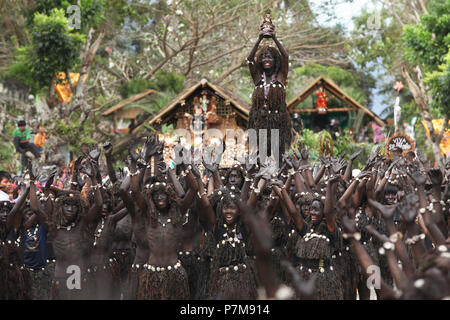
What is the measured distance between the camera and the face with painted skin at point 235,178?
19.5 ft

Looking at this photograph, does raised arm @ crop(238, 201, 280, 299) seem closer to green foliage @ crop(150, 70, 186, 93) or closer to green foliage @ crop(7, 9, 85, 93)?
green foliage @ crop(7, 9, 85, 93)

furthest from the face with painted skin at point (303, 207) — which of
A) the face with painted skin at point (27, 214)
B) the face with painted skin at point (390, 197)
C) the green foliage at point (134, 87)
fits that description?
the green foliage at point (134, 87)

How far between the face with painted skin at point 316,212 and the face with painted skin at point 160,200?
4.56 ft

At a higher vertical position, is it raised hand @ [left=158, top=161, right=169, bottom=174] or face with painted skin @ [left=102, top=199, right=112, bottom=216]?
raised hand @ [left=158, top=161, right=169, bottom=174]

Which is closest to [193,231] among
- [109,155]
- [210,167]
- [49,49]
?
[210,167]

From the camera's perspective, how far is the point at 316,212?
516cm

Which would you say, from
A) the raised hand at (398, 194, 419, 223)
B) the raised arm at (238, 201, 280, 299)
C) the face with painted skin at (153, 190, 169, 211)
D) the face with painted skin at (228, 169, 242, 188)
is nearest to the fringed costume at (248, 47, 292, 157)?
the face with painted skin at (228, 169, 242, 188)

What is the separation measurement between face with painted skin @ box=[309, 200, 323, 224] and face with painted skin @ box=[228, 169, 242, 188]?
1027mm

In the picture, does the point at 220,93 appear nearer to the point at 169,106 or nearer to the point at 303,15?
the point at 169,106

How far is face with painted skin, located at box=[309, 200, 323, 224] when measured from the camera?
5.16m

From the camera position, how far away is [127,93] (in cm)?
1853

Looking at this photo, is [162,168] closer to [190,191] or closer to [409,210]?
[190,191]
